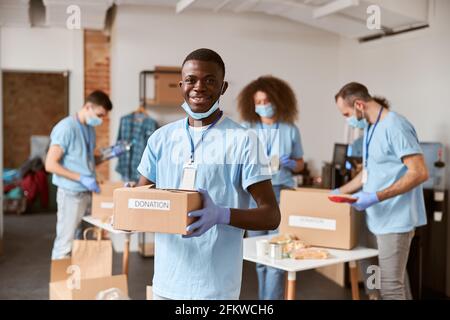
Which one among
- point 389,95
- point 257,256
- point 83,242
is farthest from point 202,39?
point 389,95

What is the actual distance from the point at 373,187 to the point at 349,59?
3.63 feet

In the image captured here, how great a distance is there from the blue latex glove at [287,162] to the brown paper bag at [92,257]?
106cm

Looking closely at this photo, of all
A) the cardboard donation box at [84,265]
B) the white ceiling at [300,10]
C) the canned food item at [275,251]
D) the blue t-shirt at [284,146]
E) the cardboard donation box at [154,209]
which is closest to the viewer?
the cardboard donation box at [154,209]

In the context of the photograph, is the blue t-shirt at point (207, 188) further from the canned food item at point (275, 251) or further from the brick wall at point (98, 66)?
the brick wall at point (98, 66)

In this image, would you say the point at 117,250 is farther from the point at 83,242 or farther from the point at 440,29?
the point at 440,29

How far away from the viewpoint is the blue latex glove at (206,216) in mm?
1201

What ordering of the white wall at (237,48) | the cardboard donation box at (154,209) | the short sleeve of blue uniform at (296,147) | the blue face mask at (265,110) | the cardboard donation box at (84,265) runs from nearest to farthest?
the cardboard donation box at (154,209)
the white wall at (237,48)
the blue face mask at (265,110)
the cardboard donation box at (84,265)
the short sleeve of blue uniform at (296,147)

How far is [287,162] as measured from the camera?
10.8ft

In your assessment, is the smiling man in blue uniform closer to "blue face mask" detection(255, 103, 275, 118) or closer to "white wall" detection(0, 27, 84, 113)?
"blue face mask" detection(255, 103, 275, 118)

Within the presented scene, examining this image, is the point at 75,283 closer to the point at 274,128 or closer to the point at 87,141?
the point at 87,141

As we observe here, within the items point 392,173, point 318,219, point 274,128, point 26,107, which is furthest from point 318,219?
point 26,107

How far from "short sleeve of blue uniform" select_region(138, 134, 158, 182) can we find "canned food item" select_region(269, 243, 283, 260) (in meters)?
1.22

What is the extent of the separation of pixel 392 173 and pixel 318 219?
404 mm

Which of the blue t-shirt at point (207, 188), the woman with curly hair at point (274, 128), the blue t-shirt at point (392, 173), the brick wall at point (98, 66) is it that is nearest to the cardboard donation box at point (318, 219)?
the blue t-shirt at point (392, 173)
